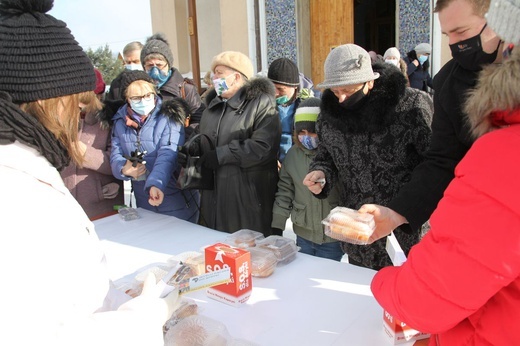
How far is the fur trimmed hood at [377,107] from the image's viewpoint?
192 cm

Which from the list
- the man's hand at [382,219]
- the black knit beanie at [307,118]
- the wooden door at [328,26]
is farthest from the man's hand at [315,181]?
the wooden door at [328,26]

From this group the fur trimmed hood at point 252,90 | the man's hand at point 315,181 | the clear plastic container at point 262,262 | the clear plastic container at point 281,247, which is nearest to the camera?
the clear plastic container at point 262,262

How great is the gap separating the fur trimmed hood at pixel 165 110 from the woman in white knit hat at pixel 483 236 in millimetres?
2122

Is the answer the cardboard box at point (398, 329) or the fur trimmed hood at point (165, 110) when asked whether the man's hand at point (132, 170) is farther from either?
the cardboard box at point (398, 329)

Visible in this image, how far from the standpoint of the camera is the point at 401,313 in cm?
91

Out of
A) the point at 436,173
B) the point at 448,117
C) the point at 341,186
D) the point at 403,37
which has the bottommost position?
the point at 341,186

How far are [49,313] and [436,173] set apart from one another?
→ 4.31 feet

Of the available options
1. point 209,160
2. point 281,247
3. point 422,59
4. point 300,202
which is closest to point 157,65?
point 209,160

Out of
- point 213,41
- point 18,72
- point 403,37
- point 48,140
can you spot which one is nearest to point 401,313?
point 48,140

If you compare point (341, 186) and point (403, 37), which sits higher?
point (403, 37)

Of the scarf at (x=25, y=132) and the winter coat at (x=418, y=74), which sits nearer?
the scarf at (x=25, y=132)

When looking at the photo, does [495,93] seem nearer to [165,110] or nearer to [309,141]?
[309,141]

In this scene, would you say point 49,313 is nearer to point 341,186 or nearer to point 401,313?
point 401,313

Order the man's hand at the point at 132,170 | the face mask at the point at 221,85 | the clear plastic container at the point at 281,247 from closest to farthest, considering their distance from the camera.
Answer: the clear plastic container at the point at 281,247 → the man's hand at the point at 132,170 → the face mask at the point at 221,85
